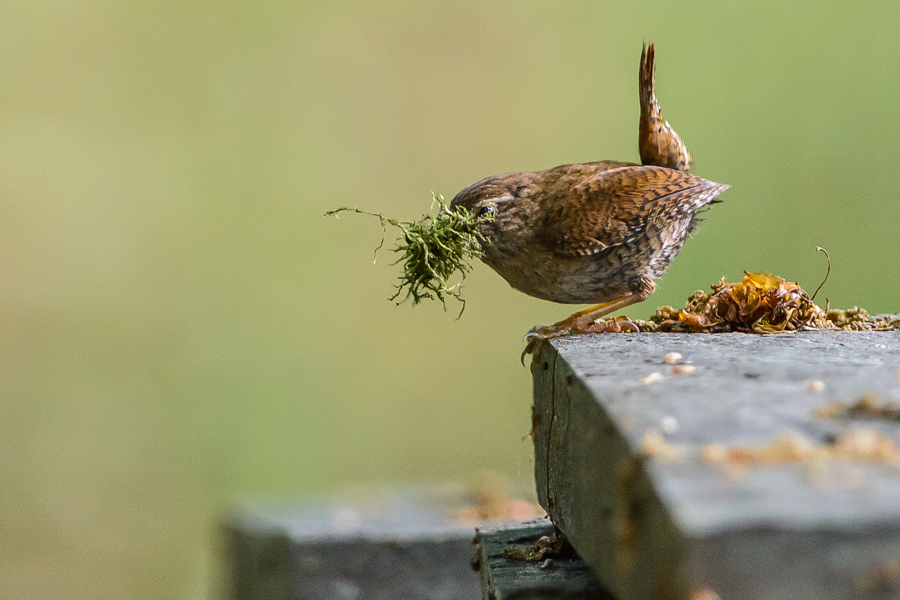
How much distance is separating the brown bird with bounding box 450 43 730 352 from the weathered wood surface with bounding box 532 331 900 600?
69 centimetres

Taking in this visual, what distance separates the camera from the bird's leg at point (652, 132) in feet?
9.87

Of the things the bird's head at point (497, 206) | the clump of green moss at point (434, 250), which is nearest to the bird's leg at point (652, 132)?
the bird's head at point (497, 206)

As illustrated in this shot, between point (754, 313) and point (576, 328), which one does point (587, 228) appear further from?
point (754, 313)

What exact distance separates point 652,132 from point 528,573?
169 cm

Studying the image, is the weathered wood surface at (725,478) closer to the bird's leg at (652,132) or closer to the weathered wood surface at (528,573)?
the weathered wood surface at (528,573)

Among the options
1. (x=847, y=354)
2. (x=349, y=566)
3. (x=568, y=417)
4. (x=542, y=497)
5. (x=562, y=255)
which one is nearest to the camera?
(x=568, y=417)

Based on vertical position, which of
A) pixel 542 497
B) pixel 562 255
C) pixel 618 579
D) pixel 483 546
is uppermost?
pixel 562 255

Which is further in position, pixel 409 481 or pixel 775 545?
pixel 409 481

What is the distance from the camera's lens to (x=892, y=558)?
0.95 meters

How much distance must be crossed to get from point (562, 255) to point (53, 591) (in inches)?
196

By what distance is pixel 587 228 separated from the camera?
260 cm

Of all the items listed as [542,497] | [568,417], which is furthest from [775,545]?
[542,497]

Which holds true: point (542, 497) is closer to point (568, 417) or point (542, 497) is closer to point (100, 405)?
point (568, 417)

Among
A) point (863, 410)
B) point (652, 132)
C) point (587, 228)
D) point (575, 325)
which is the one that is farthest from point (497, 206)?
point (863, 410)
